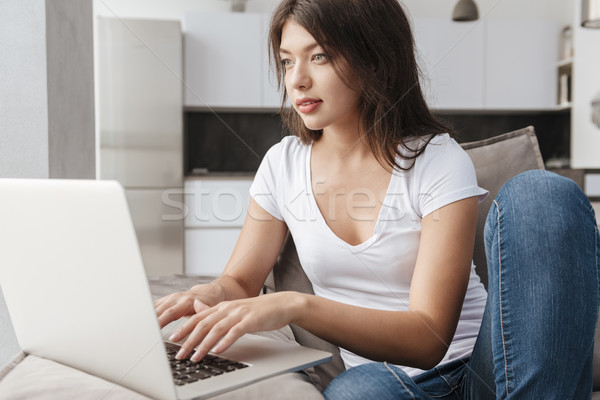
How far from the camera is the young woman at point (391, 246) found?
661 mm

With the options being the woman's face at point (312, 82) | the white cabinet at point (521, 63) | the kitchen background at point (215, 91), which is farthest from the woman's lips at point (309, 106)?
the white cabinet at point (521, 63)

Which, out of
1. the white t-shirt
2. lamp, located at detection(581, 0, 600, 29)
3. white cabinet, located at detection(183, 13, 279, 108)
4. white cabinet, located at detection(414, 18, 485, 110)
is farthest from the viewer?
white cabinet, located at detection(414, 18, 485, 110)

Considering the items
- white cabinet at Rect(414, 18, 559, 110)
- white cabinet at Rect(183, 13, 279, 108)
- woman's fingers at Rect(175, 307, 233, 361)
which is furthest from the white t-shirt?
white cabinet at Rect(414, 18, 559, 110)

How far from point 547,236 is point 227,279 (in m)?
0.58

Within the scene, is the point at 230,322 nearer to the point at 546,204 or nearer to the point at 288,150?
the point at 546,204

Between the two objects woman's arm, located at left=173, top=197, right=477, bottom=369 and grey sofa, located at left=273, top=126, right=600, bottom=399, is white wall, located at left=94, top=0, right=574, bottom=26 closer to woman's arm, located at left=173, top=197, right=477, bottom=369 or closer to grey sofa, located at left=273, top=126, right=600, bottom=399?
grey sofa, located at left=273, top=126, right=600, bottom=399

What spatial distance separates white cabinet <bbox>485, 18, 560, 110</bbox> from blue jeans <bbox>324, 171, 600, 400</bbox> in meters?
3.52

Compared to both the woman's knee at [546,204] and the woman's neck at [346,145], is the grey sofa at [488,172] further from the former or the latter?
the woman's knee at [546,204]

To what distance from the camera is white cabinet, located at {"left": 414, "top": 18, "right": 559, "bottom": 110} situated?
380 cm

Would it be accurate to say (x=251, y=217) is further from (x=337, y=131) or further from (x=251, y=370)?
(x=251, y=370)

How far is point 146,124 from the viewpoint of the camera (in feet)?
11.7

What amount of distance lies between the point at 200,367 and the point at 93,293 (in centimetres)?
16

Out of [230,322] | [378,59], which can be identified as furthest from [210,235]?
[230,322]

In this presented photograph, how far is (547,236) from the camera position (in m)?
0.66
